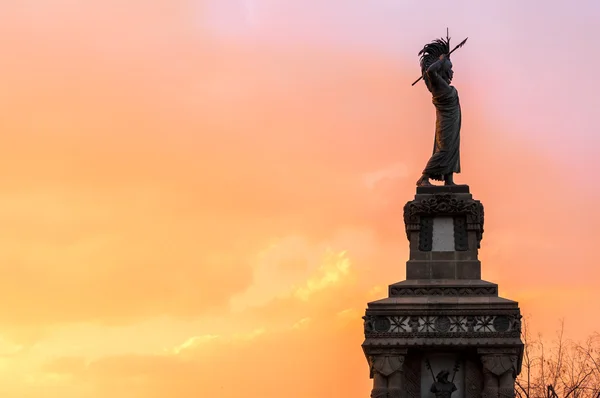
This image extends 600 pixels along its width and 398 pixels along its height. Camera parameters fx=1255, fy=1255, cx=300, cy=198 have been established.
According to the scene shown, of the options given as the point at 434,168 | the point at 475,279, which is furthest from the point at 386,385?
the point at 434,168

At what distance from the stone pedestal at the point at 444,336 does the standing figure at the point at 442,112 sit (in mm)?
3263

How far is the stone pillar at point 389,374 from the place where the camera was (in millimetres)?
35906

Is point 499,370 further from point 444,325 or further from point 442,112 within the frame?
point 442,112

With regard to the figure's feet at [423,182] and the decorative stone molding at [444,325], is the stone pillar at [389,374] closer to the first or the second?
the decorative stone molding at [444,325]

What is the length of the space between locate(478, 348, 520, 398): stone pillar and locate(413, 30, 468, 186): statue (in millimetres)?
6395

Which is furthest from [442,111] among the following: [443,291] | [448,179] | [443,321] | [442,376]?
[442,376]

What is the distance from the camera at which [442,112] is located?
133 ft

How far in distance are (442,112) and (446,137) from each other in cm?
88

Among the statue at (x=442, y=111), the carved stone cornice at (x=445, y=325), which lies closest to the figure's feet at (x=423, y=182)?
the statue at (x=442, y=111)

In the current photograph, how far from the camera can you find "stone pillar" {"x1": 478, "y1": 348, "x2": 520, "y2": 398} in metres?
35.5

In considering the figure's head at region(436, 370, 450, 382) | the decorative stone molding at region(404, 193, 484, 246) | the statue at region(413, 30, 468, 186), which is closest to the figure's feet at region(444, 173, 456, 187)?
the statue at region(413, 30, 468, 186)

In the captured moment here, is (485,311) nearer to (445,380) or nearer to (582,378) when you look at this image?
(445,380)

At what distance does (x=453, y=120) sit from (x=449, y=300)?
6.74 meters

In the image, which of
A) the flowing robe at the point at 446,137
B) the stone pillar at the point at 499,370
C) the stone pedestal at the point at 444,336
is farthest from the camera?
the flowing robe at the point at 446,137
